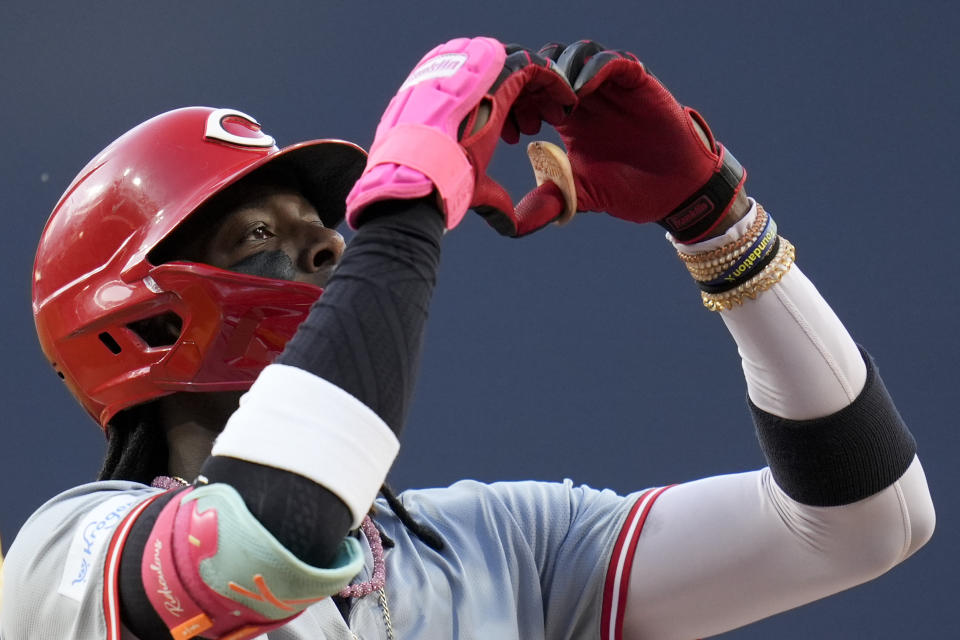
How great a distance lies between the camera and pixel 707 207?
3.82 ft

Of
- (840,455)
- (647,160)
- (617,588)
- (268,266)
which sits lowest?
(617,588)

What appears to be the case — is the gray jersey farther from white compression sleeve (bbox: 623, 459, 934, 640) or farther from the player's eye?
the player's eye

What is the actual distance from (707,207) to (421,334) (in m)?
0.44

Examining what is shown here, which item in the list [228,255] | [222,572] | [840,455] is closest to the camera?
[222,572]

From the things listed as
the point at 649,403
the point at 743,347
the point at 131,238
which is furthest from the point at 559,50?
the point at 649,403

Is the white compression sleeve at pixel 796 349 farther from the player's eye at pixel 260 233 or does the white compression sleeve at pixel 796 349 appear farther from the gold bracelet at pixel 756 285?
the player's eye at pixel 260 233

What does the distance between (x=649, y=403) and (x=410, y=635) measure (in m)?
1.12

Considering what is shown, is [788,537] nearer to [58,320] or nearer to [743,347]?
[743,347]

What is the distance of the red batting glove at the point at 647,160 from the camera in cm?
112

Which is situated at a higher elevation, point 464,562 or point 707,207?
point 707,207

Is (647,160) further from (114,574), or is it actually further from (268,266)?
(114,574)

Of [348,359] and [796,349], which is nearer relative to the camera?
[348,359]

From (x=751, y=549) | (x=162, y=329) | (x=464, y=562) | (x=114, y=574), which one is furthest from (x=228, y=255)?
(x=751, y=549)

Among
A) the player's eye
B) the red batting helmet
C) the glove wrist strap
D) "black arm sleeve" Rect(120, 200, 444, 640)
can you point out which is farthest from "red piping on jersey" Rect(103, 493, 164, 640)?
the glove wrist strap
